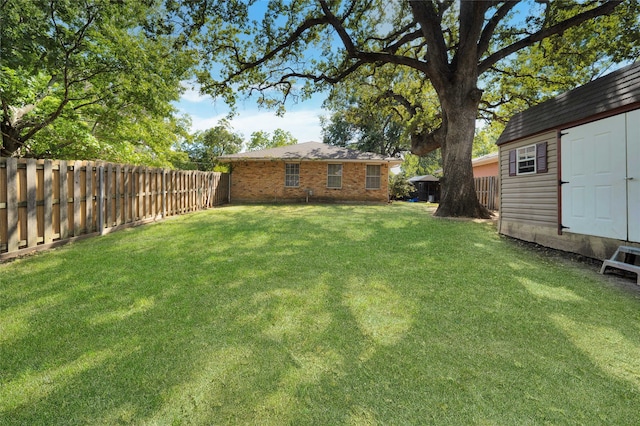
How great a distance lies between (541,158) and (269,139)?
3959cm

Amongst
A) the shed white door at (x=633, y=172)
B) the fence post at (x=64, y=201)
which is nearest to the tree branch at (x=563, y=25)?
the shed white door at (x=633, y=172)

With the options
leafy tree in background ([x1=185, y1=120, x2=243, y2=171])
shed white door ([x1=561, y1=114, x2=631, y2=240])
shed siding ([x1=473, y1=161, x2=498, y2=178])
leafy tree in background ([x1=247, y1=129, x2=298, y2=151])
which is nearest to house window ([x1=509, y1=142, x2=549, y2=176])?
shed white door ([x1=561, y1=114, x2=631, y2=240])

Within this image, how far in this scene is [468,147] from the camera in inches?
424

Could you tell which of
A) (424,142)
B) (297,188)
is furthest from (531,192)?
(297,188)

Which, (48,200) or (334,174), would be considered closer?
(48,200)

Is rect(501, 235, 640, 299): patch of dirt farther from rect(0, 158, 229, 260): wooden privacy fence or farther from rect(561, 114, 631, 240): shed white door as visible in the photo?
rect(0, 158, 229, 260): wooden privacy fence

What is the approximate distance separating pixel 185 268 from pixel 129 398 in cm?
271

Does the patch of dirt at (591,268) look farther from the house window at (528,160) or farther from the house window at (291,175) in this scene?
the house window at (291,175)

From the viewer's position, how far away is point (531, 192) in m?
6.83

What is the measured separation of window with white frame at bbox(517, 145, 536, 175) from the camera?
6.79 m

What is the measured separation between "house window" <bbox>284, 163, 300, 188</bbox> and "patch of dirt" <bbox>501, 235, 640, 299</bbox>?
13.3 metres

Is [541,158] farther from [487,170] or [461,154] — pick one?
[487,170]

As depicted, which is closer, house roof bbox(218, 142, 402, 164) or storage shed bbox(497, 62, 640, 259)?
storage shed bbox(497, 62, 640, 259)

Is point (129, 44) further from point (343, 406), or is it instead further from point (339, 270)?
point (343, 406)
